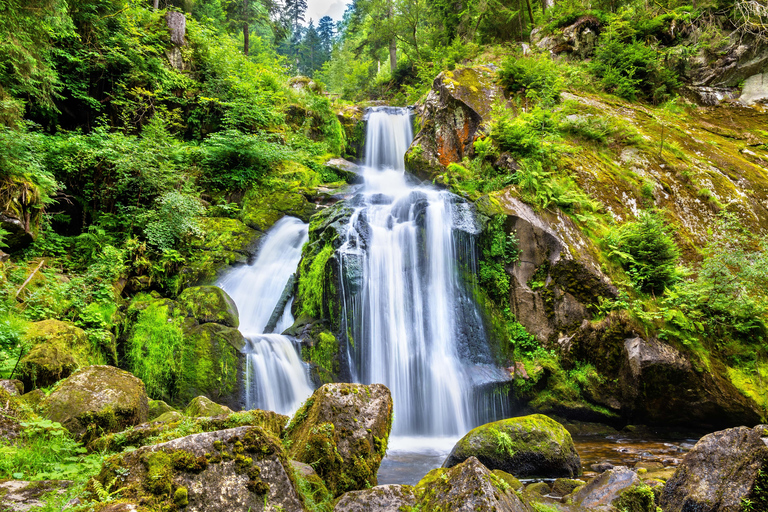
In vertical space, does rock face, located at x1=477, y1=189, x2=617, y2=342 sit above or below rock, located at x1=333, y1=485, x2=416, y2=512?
above

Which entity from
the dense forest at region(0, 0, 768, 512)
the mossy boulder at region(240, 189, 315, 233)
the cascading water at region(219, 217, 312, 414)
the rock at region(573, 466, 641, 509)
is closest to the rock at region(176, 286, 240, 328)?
the dense forest at region(0, 0, 768, 512)

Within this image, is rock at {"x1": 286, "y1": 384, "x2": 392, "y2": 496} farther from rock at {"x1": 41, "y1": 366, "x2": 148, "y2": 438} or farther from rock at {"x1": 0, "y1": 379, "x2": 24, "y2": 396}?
rock at {"x1": 0, "y1": 379, "x2": 24, "y2": 396}

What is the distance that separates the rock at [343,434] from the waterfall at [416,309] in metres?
4.09

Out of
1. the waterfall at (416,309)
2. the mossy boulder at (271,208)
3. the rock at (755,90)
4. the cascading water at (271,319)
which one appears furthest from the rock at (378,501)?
the rock at (755,90)

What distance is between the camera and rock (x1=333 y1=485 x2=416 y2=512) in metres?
2.86

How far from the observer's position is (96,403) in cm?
388

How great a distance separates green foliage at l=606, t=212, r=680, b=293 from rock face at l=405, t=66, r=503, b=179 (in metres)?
5.98

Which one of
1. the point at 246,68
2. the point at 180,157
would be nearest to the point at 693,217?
the point at 180,157

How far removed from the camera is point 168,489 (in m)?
1.98

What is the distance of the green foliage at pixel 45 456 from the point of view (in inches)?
104

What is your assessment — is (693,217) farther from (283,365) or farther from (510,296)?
(283,365)

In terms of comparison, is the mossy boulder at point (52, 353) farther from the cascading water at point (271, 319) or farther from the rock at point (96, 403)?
the cascading water at point (271, 319)

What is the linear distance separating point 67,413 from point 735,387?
34.4 feet

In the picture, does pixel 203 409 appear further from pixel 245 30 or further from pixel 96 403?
pixel 245 30
